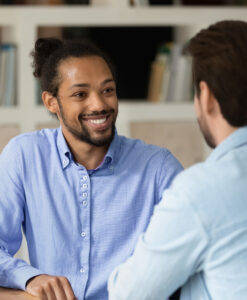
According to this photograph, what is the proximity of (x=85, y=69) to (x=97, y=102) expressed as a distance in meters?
0.12

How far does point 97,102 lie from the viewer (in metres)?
1.75

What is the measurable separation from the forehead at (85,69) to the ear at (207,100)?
590 millimetres

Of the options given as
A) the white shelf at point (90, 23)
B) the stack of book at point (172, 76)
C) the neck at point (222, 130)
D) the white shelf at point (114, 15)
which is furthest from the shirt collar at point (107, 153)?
the stack of book at point (172, 76)

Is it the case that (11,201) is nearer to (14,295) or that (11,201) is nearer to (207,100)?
(14,295)

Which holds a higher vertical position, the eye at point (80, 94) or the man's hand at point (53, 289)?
the eye at point (80, 94)

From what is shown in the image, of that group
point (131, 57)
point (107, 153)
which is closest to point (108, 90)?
point (107, 153)

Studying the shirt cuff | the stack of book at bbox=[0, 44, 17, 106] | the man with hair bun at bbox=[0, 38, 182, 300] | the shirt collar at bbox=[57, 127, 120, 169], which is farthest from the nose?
the stack of book at bbox=[0, 44, 17, 106]

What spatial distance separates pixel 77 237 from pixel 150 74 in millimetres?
2097

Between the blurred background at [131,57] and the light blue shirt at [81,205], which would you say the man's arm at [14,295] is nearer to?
the light blue shirt at [81,205]

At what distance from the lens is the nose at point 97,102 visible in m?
1.74

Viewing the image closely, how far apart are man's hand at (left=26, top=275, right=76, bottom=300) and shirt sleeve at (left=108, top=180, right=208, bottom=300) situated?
0.22 metres

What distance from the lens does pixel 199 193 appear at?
1.13 metres

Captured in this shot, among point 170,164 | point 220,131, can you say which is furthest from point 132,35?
point 220,131

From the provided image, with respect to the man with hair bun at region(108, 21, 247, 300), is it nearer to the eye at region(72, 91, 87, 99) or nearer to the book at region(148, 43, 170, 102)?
the eye at region(72, 91, 87, 99)
